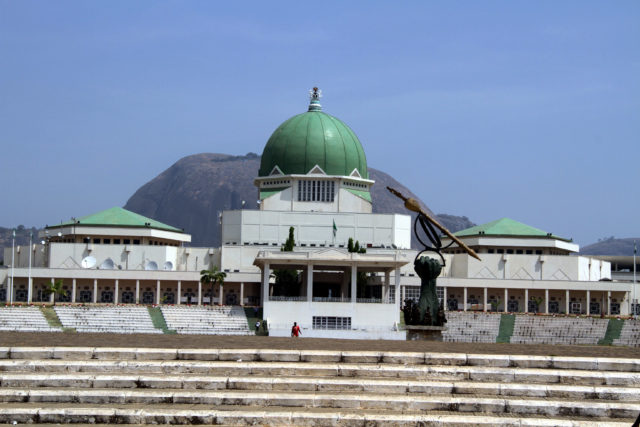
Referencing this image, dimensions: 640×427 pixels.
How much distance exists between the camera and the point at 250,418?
19406 millimetres

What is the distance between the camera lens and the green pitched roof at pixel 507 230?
10038cm

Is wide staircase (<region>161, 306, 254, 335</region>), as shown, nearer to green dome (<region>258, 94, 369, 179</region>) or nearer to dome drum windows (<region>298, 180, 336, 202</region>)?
dome drum windows (<region>298, 180, 336, 202</region>)

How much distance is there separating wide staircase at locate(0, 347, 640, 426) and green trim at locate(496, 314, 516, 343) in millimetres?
49317

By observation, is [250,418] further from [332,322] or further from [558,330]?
[558,330]

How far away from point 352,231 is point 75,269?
80.0 feet

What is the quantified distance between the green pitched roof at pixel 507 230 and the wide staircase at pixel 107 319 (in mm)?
38742

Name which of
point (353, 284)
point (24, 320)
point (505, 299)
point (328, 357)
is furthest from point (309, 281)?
point (328, 357)

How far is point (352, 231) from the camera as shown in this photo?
9256cm

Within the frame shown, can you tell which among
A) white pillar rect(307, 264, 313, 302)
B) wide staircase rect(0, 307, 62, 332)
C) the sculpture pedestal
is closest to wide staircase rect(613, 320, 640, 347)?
white pillar rect(307, 264, 313, 302)

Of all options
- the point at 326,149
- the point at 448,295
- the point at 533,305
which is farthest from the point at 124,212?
the point at 533,305

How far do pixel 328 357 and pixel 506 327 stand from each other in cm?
5526

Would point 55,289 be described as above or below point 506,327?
above

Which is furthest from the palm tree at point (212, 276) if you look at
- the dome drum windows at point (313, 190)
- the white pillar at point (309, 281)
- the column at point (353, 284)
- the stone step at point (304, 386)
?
the stone step at point (304, 386)

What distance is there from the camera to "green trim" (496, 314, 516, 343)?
72562 millimetres
